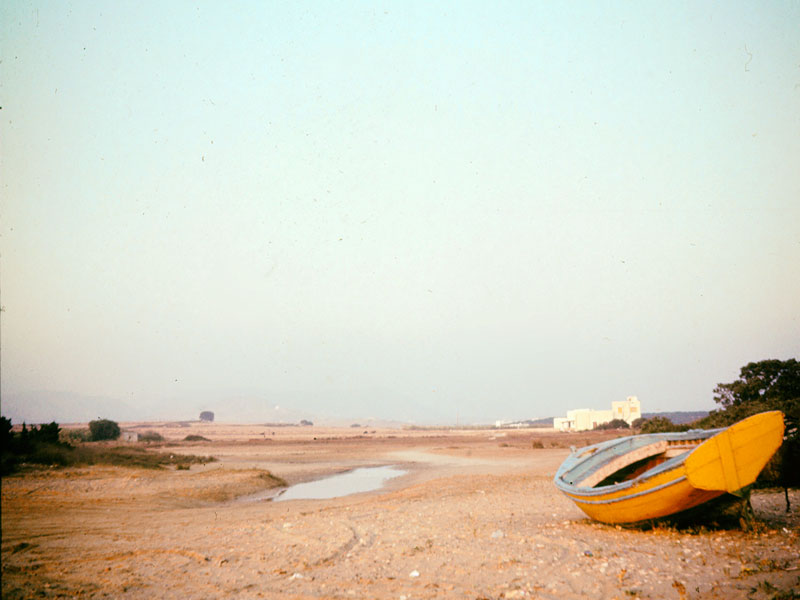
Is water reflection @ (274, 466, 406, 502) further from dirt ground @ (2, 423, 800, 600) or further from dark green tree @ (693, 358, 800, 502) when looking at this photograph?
dark green tree @ (693, 358, 800, 502)

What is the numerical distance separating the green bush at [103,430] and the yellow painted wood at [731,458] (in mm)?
46074

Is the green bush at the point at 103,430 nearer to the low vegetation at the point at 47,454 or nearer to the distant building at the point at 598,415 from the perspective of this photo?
the low vegetation at the point at 47,454

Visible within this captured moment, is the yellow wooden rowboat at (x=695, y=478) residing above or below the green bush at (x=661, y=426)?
above

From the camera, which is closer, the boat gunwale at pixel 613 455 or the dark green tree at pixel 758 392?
the boat gunwale at pixel 613 455

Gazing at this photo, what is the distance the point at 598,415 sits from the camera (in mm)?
95438

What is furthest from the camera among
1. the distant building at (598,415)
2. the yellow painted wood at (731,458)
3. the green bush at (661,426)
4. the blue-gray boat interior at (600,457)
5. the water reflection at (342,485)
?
the distant building at (598,415)

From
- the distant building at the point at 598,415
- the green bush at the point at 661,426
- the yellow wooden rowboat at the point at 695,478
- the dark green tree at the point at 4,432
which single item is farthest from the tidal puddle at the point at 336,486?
the distant building at the point at 598,415

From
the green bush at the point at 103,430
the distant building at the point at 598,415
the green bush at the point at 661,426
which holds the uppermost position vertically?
the green bush at the point at 661,426

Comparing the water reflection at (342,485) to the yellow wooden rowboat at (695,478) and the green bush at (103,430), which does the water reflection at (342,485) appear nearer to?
the yellow wooden rowboat at (695,478)

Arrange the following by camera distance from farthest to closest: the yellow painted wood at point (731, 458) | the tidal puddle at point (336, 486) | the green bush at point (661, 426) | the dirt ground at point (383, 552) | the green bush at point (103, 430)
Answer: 1. the green bush at point (103, 430)
2. the green bush at point (661, 426)
3. the tidal puddle at point (336, 486)
4. the yellow painted wood at point (731, 458)
5. the dirt ground at point (383, 552)

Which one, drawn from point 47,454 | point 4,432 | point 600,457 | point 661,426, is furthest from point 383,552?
point 661,426

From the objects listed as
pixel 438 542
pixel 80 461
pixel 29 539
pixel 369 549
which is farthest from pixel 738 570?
pixel 80 461

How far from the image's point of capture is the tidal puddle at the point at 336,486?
760 inches

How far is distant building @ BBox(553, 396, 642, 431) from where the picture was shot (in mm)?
89262
